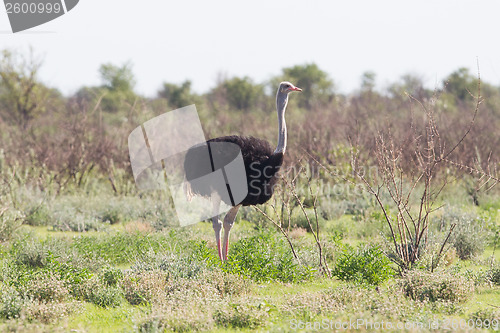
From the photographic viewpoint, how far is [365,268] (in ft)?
18.5

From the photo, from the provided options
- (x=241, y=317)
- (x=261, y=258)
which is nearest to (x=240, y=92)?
(x=261, y=258)

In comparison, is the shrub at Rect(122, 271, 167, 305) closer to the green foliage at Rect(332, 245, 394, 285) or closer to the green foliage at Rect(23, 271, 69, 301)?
the green foliage at Rect(23, 271, 69, 301)

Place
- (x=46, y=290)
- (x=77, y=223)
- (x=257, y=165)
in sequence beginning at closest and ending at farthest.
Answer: (x=46, y=290), (x=257, y=165), (x=77, y=223)

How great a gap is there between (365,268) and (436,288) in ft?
2.67

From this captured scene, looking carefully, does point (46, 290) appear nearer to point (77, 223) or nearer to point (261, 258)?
point (261, 258)

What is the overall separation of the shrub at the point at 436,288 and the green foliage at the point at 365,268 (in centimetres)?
42

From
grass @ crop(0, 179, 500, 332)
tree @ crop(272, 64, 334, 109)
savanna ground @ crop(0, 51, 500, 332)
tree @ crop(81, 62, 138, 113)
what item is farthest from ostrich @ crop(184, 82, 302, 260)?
tree @ crop(272, 64, 334, 109)

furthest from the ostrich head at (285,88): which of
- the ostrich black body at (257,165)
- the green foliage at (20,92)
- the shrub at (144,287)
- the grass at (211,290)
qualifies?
the green foliage at (20,92)

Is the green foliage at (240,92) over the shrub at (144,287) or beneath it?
over

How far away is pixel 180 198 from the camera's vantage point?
1070 cm

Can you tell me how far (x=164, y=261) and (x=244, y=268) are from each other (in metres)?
0.79

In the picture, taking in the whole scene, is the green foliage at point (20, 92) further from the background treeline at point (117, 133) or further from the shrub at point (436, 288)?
the shrub at point (436, 288)

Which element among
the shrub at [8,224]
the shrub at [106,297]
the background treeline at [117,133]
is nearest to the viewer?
the shrub at [106,297]

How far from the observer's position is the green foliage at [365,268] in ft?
18.2
